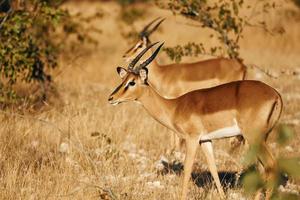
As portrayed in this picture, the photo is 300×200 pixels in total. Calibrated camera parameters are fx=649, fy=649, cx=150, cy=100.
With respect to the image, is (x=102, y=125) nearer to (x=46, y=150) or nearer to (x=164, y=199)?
(x=46, y=150)

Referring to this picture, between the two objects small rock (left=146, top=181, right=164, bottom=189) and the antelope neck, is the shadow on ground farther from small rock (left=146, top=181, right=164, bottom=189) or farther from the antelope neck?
the antelope neck

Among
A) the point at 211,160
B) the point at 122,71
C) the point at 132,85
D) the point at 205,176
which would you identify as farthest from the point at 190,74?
the point at 211,160

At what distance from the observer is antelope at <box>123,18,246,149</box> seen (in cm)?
978

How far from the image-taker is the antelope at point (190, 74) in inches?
385

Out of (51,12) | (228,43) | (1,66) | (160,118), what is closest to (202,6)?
(228,43)

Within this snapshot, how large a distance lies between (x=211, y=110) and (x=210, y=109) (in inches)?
0.8

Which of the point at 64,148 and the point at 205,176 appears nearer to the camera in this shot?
the point at 205,176

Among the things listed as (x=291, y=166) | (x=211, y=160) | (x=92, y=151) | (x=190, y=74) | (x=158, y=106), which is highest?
(x=291, y=166)

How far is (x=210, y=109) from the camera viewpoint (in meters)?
6.35

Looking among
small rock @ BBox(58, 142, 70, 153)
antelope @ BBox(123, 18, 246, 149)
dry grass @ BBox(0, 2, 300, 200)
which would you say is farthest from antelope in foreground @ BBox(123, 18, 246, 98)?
small rock @ BBox(58, 142, 70, 153)

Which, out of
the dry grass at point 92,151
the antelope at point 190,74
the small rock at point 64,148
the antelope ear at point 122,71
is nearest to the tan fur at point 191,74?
the antelope at point 190,74

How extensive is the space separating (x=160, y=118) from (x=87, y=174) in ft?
3.50

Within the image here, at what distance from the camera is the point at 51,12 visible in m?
9.59

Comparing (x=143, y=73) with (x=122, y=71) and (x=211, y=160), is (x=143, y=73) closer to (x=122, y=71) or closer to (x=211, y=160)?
(x=122, y=71)
